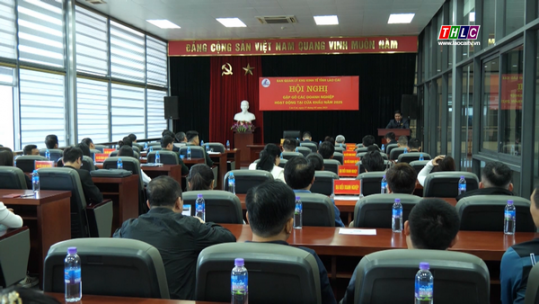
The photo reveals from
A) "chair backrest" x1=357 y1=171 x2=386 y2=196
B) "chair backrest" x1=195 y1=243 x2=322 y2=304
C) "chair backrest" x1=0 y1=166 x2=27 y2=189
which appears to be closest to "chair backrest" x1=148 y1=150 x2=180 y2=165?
"chair backrest" x1=0 y1=166 x2=27 y2=189

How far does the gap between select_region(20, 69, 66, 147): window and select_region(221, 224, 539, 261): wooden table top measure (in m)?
6.69

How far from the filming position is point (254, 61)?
14.7 m

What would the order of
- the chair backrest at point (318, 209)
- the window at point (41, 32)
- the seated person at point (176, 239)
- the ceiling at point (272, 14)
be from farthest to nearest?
the ceiling at point (272, 14) → the window at point (41, 32) → the chair backrest at point (318, 209) → the seated person at point (176, 239)

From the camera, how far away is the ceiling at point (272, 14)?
32.1 feet

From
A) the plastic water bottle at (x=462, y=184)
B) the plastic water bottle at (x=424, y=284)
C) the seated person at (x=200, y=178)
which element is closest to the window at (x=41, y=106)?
the seated person at (x=200, y=178)

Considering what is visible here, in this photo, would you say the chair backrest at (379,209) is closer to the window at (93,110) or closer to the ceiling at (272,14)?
the ceiling at (272,14)

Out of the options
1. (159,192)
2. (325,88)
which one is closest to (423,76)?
(325,88)

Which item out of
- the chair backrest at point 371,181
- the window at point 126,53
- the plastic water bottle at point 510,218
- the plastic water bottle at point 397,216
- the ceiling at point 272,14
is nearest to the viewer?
the plastic water bottle at point 510,218

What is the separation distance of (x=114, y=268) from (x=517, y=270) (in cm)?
157

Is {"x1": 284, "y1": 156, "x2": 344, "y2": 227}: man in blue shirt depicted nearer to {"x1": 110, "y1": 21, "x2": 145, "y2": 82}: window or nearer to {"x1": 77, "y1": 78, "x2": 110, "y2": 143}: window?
{"x1": 77, "y1": 78, "x2": 110, "y2": 143}: window

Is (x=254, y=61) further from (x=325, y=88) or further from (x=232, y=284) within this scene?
(x=232, y=284)

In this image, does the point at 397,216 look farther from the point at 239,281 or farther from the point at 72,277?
the point at 72,277

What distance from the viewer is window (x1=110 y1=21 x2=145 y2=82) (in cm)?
1131

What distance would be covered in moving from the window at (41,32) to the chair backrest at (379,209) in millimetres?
7167
